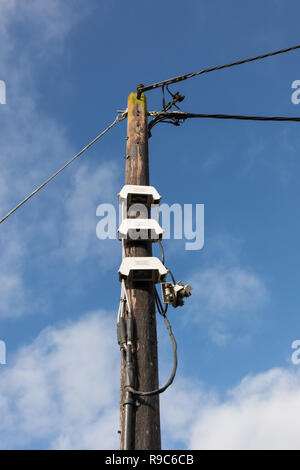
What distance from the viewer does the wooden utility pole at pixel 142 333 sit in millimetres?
3613

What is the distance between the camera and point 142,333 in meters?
4.07

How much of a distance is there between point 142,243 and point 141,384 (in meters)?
1.41

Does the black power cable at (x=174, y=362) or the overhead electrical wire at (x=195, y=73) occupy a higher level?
the overhead electrical wire at (x=195, y=73)

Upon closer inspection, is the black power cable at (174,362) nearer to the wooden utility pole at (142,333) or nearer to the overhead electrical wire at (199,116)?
the wooden utility pole at (142,333)

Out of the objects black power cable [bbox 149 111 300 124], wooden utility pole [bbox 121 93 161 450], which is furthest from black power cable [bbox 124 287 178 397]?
black power cable [bbox 149 111 300 124]

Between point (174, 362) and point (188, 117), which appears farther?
point (188, 117)

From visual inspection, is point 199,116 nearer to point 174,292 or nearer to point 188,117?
point 188,117

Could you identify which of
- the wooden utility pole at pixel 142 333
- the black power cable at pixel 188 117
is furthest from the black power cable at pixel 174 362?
the black power cable at pixel 188 117

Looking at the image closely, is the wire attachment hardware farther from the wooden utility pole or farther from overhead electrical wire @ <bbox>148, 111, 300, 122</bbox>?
overhead electrical wire @ <bbox>148, 111, 300, 122</bbox>

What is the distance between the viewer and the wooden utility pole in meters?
3.61

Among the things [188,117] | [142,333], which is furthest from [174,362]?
[188,117]

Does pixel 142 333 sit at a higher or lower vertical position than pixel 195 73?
lower
